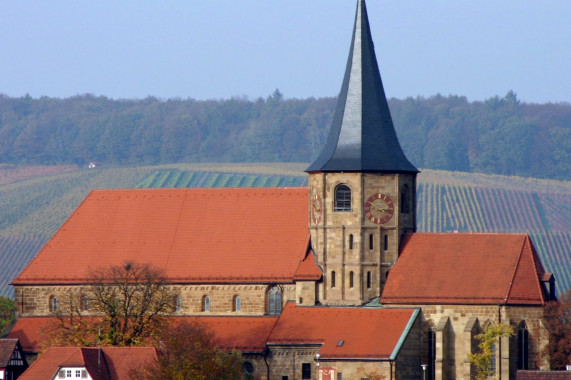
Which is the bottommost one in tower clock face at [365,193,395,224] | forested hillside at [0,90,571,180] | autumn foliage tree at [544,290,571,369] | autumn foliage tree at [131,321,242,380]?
autumn foliage tree at [131,321,242,380]

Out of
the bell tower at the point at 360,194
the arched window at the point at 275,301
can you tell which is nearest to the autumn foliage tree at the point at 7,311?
the arched window at the point at 275,301

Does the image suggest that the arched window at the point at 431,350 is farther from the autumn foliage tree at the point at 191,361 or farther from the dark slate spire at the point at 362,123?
the autumn foliage tree at the point at 191,361

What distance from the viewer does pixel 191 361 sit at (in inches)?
2532

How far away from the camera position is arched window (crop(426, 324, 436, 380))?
69.2 meters

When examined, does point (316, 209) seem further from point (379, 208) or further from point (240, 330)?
point (240, 330)

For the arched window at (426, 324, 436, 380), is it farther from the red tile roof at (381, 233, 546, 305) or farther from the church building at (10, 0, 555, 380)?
the red tile roof at (381, 233, 546, 305)

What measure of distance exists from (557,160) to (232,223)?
110 meters

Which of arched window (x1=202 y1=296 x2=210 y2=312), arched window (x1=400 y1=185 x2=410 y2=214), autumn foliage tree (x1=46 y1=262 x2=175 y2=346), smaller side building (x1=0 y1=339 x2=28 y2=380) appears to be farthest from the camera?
arched window (x1=202 y1=296 x2=210 y2=312)

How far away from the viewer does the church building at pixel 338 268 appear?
68438 millimetres

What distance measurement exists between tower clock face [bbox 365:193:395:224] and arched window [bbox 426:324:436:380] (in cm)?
498

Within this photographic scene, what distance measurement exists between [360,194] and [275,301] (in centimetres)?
611

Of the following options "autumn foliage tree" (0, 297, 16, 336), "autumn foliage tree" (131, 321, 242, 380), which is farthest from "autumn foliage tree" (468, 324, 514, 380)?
"autumn foliage tree" (0, 297, 16, 336)

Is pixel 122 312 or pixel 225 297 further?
pixel 225 297

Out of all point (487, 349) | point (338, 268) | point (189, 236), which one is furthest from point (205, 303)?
point (487, 349)
